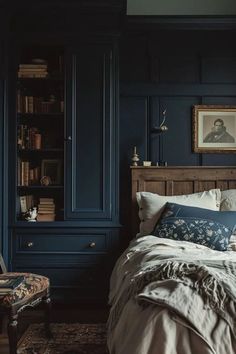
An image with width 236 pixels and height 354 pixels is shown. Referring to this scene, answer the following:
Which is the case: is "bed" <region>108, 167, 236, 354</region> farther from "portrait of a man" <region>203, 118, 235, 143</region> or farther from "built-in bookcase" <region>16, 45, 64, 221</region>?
"built-in bookcase" <region>16, 45, 64, 221</region>

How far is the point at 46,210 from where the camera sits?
156 inches

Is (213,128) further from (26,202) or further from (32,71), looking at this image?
(26,202)

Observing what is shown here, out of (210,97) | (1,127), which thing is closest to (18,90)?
(1,127)

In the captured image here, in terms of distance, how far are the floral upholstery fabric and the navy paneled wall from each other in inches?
56.7

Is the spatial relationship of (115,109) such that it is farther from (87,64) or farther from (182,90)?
(182,90)

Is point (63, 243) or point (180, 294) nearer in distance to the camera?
point (180, 294)

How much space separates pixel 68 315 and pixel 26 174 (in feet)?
4.29

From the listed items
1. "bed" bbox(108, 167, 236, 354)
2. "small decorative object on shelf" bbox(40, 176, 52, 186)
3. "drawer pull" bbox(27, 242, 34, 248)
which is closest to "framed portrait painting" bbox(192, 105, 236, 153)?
"bed" bbox(108, 167, 236, 354)

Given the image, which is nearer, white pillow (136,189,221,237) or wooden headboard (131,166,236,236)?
white pillow (136,189,221,237)

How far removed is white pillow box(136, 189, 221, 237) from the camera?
373cm

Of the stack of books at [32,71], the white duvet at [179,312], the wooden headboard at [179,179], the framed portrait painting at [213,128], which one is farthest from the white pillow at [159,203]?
the white duvet at [179,312]

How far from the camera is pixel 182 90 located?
4203 millimetres

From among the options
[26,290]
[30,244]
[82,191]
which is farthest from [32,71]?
[26,290]

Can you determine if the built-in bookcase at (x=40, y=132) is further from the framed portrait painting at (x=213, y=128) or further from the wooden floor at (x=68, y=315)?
the framed portrait painting at (x=213, y=128)
